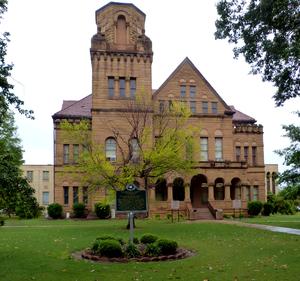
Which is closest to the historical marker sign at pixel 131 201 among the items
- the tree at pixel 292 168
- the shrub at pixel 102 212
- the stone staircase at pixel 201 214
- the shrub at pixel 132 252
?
the shrub at pixel 132 252

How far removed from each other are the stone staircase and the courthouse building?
0.48ft

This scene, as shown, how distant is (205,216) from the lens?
44469 mm

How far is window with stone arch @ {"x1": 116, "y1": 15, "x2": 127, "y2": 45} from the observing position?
5006cm

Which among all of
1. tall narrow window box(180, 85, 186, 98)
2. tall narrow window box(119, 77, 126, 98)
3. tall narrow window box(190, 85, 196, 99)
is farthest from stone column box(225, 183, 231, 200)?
tall narrow window box(119, 77, 126, 98)

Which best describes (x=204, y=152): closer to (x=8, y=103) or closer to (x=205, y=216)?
(x=205, y=216)

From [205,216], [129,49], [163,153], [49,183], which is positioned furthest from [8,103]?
[49,183]

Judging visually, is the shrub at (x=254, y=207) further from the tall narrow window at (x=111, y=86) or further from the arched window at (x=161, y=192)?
the tall narrow window at (x=111, y=86)

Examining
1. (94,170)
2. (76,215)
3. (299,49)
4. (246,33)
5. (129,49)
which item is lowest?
(76,215)

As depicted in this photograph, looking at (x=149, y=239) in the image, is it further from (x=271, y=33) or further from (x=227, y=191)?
(x=227, y=191)

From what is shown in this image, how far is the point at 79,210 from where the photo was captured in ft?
155

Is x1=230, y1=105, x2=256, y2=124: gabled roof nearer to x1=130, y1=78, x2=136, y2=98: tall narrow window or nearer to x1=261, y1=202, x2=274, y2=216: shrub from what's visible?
x1=261, y1=202, x2=274, y2=216: shrub

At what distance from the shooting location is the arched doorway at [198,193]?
5125 cm

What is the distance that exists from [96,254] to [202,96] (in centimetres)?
3866

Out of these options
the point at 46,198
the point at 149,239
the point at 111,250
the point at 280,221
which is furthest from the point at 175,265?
the point at 46,198
